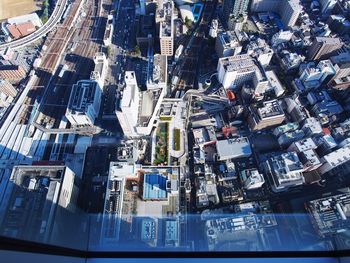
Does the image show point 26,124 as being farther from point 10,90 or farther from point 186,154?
point 186,154

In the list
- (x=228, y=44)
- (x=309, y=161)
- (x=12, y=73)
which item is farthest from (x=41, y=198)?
(x=228, y=44)

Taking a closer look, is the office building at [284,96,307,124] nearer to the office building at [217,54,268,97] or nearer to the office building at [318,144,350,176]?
the office building at [217,54,268,97]

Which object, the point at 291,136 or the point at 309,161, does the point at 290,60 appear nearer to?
the point at 291,136

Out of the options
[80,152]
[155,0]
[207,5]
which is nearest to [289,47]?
[207,5]

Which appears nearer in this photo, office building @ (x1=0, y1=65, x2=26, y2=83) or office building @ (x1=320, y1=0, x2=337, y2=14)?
office building @ (x1=0, y1=65, x2=26, y2=83)

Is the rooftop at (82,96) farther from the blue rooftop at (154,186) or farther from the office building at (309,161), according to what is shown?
the office building at (309,161)

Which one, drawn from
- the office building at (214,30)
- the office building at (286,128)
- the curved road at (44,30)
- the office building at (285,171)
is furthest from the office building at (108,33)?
the office building at (285,171)

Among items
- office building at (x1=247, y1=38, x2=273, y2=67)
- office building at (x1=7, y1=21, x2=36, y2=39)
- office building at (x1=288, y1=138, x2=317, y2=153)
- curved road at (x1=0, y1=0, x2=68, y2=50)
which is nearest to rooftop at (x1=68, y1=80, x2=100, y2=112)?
curved road at (x1=0, y1=0, x2=68, y2=50)
